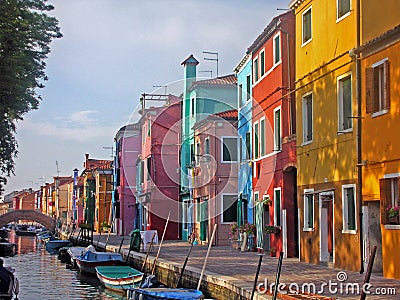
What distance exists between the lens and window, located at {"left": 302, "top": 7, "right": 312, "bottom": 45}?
22953 millimetres

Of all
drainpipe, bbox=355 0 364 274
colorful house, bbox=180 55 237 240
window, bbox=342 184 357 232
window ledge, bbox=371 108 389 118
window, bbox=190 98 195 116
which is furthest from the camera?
window, bbox=190 98 195 116

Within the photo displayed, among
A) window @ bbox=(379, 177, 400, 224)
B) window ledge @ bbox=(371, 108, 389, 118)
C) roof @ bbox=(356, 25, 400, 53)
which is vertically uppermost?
roof @ bbox=(356, 25, 400, 53)

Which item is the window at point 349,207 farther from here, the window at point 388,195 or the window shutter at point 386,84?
the window shutter at point 386,84

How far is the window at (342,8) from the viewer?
1975cm

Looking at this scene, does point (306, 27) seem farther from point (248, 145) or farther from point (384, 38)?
point (248, 145)

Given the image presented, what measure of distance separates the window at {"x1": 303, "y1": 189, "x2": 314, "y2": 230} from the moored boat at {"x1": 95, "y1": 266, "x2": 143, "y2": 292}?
6.33 m

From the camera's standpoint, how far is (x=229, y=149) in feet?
115

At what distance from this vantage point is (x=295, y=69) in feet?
81.4

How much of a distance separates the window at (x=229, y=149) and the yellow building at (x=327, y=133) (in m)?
11.4

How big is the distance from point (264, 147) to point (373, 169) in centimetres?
1072

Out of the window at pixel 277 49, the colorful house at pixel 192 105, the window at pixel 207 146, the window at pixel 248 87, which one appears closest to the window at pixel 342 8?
the window at pixel 277 49

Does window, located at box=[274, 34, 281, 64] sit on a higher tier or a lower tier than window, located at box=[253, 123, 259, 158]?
higher

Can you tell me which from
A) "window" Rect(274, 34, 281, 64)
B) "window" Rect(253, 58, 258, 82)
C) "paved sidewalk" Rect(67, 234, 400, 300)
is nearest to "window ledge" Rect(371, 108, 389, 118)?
"paved sidewalk" Rect(67, 234, 400, 300)

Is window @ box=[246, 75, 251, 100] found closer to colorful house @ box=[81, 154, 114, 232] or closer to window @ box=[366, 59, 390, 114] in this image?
window @ box=[366, 59, 390, 114]
